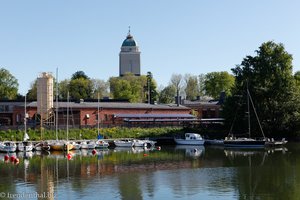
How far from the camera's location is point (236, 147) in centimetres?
7506

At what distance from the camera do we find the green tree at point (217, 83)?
5266 inches

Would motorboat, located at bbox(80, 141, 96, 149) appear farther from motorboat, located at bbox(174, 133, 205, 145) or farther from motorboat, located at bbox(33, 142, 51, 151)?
motorboat, located at bbox(174, 133, 205, 145)

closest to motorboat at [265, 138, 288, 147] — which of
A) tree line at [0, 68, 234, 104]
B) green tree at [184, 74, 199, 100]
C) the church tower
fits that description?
tree line at [0, 68, 234, 104]

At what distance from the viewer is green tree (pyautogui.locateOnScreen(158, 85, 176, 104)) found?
466 feet

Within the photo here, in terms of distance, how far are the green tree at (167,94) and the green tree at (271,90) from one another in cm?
5556

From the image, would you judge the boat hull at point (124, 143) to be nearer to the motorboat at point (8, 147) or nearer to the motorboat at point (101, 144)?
the motorboat at point (101, 144)

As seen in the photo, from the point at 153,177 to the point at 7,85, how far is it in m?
93.7

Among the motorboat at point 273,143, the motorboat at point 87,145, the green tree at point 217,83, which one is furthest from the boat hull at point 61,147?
the green tree at point 217,83

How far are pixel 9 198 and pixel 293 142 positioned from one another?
61.5 metres

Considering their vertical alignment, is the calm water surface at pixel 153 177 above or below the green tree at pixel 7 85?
below

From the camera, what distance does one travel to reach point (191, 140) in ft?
270

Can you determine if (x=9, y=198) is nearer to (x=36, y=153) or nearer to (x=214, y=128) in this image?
(x=36, y=153)

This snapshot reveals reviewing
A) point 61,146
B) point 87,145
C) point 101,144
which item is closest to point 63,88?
point 101,144

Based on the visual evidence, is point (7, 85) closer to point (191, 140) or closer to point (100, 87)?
point (100, 87)
